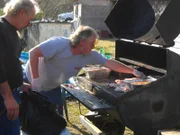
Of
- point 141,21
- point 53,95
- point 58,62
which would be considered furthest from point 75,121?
point 141,21

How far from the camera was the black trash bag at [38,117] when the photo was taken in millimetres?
2904

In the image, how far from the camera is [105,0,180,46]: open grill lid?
10.5ft

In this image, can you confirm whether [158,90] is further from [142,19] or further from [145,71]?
[142,19]

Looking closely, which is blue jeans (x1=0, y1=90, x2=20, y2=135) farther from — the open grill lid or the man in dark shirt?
the open grill lid

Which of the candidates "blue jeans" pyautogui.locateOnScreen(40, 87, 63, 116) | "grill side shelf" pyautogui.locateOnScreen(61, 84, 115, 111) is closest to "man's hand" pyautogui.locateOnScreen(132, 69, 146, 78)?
"grill side shelf" pyautogui.locateOnScreen(61, 84, 115, 111)

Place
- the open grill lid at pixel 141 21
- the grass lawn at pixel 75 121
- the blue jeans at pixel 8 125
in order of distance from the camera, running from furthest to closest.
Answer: the grass lawn at pixel 75 121
the open grill lid at pixel 141 21
the blue jeans at pixel 8 125

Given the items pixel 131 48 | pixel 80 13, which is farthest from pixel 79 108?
pixel 80 13

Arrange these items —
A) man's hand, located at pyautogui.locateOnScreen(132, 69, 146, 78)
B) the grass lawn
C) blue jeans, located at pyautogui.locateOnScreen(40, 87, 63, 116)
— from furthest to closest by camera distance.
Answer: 1. the grass lawn
2. blue jeans, located at pyautogui.locateOnScreen(40, 87, 63, 116)
3. man's hand, located at pyautogui.locateOnScreen(132, 69, 146, 78)

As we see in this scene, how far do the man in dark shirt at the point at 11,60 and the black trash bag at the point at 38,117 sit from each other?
10.5 inches

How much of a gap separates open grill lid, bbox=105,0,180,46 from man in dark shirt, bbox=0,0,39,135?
137 cm

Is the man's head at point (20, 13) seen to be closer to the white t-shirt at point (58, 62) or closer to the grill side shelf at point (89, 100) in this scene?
the white t-shirt at point (58, 62)

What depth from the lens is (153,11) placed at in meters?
3.84

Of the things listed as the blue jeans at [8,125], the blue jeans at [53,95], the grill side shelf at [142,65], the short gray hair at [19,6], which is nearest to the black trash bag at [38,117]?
the blue jeans at [8,125]

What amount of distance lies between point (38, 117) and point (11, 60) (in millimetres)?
712
